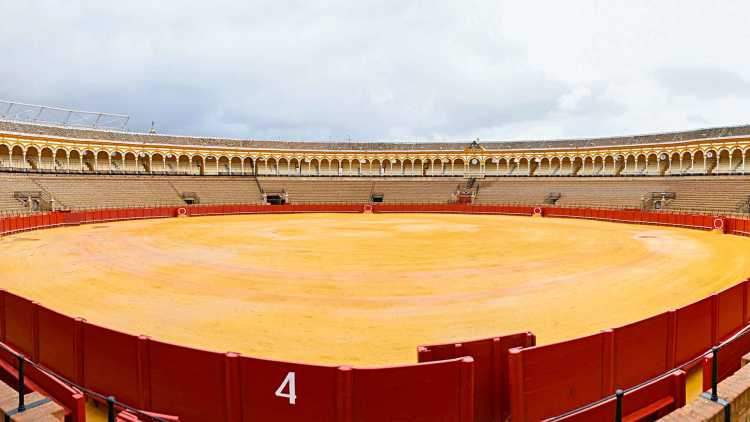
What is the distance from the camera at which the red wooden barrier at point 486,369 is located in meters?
4.97

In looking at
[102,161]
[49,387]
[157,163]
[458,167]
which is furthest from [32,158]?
[458,167]

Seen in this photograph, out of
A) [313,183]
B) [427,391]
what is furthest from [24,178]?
[427,391]

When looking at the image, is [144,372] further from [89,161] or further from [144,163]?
[144,163]

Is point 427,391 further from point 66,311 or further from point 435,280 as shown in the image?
point 66,311

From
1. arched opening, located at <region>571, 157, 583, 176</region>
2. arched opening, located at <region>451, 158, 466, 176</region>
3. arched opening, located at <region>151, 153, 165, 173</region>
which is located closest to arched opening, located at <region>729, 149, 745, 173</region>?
arched opening, located at <region>571, 157, 583, 176</region>

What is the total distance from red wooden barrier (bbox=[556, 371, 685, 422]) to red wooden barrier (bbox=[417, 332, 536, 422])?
94cm

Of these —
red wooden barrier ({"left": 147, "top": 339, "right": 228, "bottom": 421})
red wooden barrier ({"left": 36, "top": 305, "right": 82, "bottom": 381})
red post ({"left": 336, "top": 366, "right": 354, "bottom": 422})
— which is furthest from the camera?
red wooden barrier ({"left": 36, "top": 305, "right": 82, "bottom": 381})

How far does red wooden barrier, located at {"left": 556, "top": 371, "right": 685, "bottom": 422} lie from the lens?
4938 millimetres

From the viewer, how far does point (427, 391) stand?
4.20m

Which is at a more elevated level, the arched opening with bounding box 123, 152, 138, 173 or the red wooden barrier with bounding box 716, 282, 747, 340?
the arched opening with bounding box 123, 152, 138, 173

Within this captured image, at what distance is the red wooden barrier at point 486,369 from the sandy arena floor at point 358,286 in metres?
2.33

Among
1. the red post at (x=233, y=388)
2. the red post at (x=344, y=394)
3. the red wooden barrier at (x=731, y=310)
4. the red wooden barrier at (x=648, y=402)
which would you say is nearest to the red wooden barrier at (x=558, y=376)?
the red wooden barrier at (x=648, y=402)

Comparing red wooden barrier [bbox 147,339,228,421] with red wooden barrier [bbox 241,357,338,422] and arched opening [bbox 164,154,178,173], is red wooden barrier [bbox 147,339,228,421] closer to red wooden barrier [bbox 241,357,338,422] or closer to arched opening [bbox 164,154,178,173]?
red wooden barrier [bbox 241,357,338,422]

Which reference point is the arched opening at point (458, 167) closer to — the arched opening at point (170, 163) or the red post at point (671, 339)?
the arched opening at point (170, 163)
